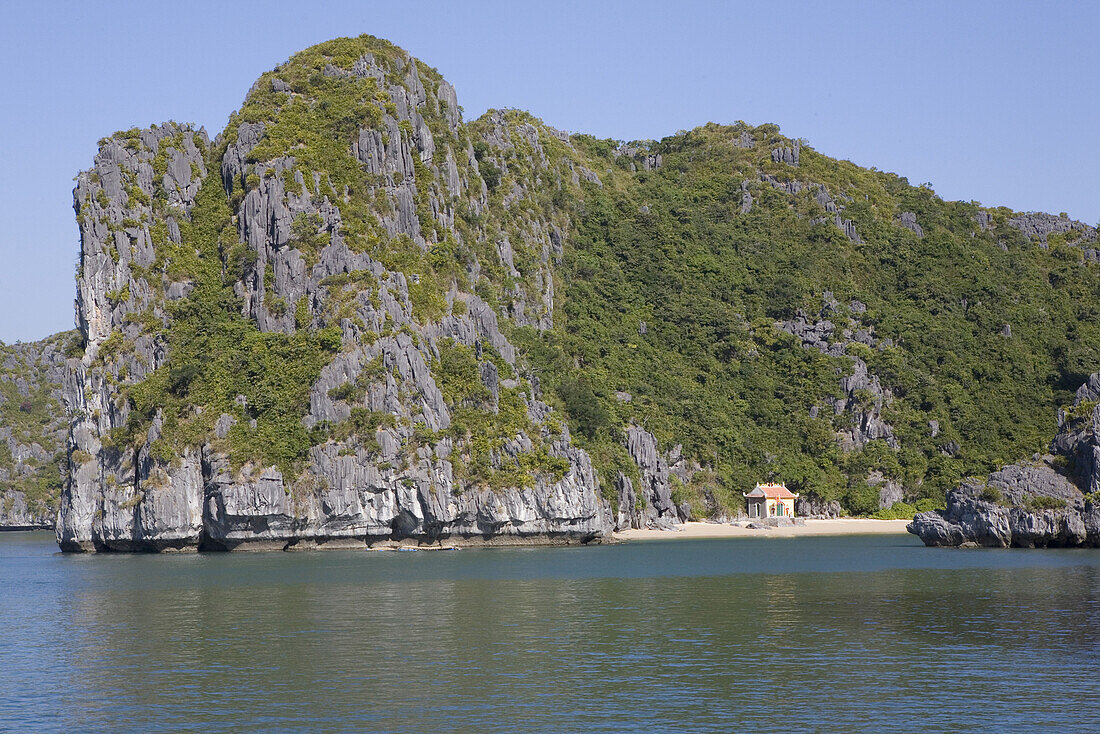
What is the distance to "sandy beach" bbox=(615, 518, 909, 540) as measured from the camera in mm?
127438

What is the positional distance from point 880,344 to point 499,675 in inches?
5234

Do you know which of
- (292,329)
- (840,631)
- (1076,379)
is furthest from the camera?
(1076,379)

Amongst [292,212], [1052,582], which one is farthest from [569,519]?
[1052,582]

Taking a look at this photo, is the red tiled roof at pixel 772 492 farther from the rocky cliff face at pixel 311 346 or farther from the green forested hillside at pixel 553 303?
the rocky cliff face at pixel 311 346

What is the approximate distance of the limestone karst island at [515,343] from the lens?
109 metres

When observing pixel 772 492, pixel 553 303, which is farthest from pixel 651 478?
pixel 553 303

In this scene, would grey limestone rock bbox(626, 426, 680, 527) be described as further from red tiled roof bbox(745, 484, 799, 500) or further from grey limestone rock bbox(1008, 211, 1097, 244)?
grey limestone rock bbox(1008, 211, 1097, 244)

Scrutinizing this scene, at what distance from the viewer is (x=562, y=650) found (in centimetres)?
4662

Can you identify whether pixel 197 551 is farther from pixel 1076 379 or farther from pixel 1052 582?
pixel 1076 379

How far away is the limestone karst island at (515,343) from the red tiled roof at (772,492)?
494 millimetres

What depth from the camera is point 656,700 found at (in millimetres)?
37688

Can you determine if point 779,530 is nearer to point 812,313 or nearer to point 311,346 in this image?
point 812,313

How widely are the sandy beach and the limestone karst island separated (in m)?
2.70

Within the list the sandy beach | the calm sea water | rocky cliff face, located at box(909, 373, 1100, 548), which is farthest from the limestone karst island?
the calm sea water
